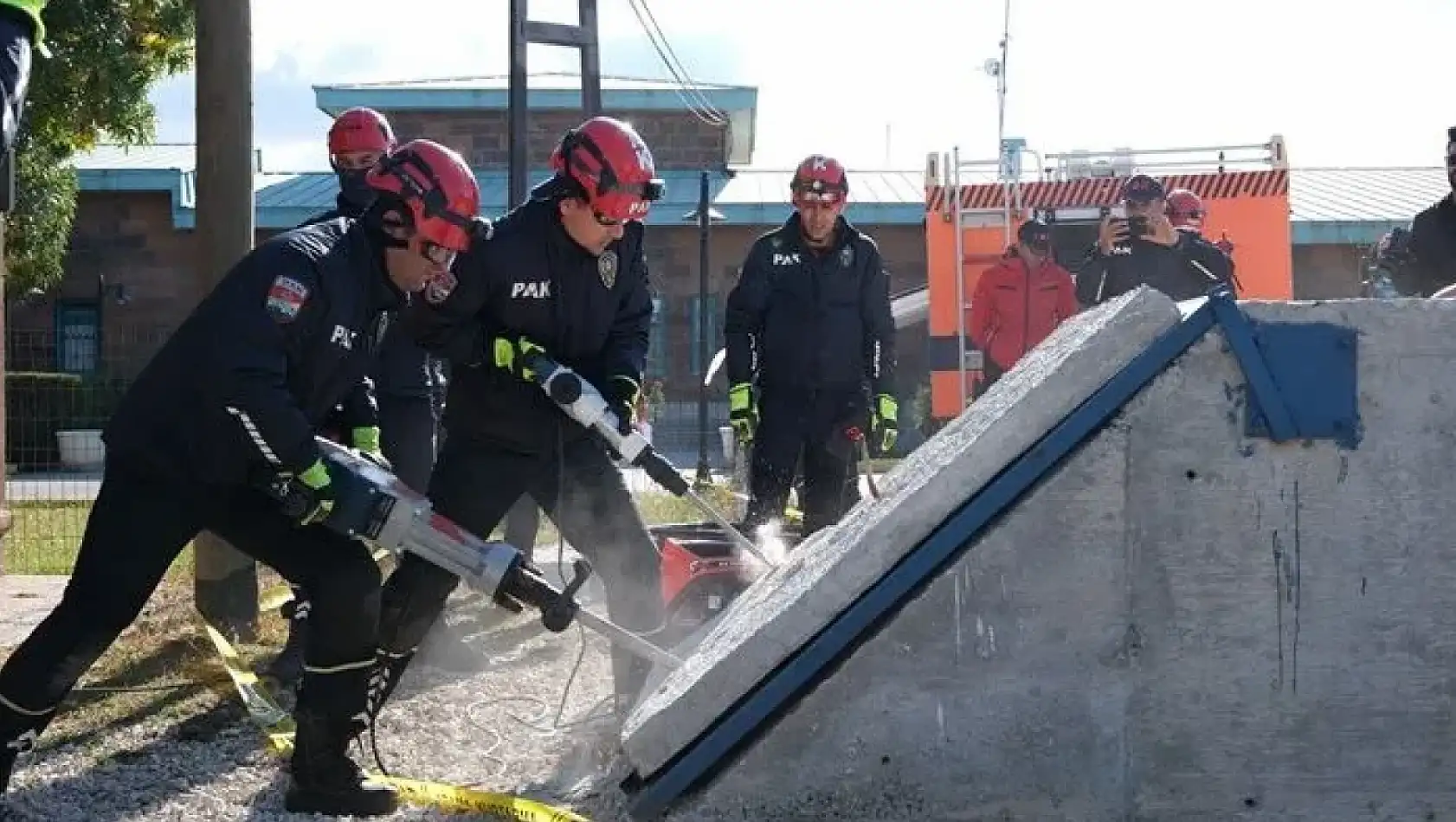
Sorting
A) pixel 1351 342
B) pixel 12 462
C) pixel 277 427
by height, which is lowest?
pixel 12 462

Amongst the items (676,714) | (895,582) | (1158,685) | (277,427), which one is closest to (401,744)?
(277,427)

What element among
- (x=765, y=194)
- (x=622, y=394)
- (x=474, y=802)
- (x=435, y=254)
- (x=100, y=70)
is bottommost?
(x=474, y=802)

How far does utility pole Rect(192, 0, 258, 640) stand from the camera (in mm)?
7203

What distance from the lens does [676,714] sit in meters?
3.77

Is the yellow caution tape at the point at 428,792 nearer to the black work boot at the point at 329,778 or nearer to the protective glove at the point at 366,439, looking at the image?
the black work boot at the point at 329,778

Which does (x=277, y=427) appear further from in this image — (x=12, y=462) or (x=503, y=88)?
(x=503, y=88)

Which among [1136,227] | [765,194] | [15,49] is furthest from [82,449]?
[15,49]

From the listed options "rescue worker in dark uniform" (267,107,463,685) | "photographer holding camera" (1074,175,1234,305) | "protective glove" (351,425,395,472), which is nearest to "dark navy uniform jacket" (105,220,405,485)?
"protective glove" (351,425,395,472)

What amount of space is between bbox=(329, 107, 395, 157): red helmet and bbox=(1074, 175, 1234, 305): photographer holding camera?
12.8ft

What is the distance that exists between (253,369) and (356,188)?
205cm

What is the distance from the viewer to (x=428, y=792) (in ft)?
15.5

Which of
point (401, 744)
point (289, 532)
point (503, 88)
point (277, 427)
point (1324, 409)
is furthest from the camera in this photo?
point (503, 88)

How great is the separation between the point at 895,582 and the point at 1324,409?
999 mm

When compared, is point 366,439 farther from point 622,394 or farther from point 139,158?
point 139,158
